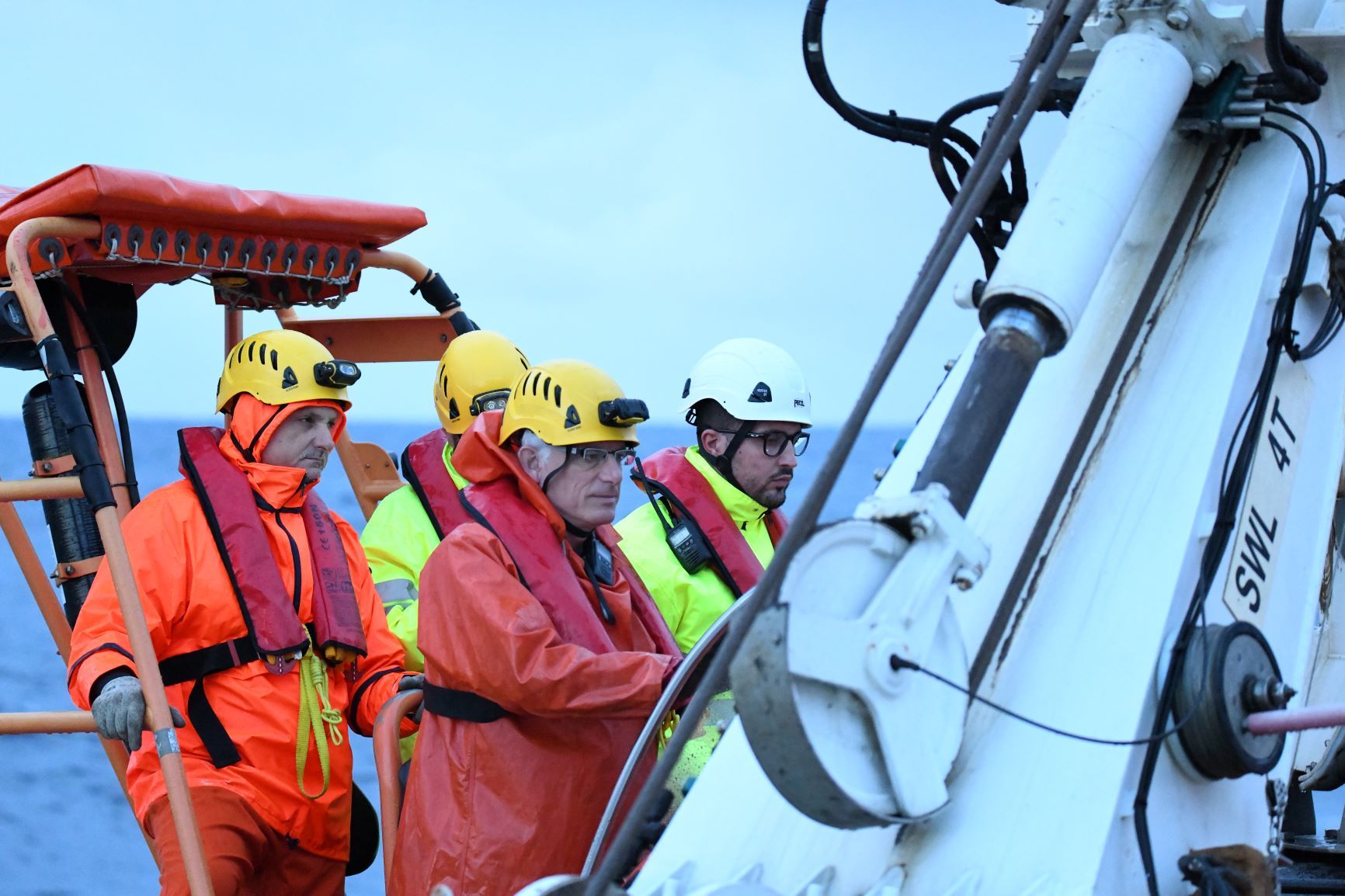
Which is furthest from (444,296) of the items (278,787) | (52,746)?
(52,746)

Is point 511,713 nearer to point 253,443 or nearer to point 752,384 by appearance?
point 253,443

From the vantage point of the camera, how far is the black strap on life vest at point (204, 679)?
4121 mm

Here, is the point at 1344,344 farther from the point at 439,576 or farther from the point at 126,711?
the point at 126,711

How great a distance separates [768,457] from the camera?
5.02 m

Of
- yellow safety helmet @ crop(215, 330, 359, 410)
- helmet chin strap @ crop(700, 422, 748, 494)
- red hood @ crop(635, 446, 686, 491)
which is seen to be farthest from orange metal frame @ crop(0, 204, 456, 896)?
helmet chin strap @ crop(700, 422, 748, 494)

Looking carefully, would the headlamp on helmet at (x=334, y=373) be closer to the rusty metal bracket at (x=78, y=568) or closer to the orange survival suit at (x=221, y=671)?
the orange survival suit at (x=221, y=671)

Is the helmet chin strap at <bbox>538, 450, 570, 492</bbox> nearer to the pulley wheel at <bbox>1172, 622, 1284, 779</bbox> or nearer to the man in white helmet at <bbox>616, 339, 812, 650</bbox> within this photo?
the man in white helmet at <bbox>616, 339, 812, 650</bbox>

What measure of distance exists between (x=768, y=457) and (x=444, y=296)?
1.47 meters

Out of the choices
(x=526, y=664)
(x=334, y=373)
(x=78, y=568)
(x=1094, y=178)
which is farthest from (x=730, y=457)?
(x=1094, y=178)

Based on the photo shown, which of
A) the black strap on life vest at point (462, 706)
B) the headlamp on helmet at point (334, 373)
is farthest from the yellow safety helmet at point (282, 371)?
the black strap on life vest at point (462, 706)

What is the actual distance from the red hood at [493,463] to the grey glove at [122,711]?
94cm

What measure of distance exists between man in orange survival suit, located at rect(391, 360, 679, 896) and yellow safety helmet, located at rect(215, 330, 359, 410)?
3.02 ft

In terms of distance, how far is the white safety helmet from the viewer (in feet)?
16.5

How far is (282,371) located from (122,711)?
112cm
